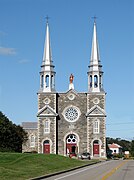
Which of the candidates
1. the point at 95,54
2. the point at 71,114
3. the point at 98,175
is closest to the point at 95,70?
the point at 95,54

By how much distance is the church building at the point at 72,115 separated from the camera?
285ft

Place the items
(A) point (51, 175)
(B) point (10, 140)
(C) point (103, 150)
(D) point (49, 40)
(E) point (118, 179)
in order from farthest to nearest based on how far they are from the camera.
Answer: (D) point (49, 40) → (C) point (103, 150) → (B) point (10, 140) → (A) point (51, 175) → (E) point (118, 179)

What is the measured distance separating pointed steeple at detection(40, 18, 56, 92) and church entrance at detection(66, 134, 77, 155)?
Result: 976 centimetres

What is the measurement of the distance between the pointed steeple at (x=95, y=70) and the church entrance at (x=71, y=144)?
381 inches

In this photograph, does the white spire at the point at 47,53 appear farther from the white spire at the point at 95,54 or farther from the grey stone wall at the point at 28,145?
the grey stone wall at the point at 28,145

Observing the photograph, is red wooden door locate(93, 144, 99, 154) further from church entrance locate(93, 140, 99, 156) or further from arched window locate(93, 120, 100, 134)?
arched window locate(93, 120, 100, 134)

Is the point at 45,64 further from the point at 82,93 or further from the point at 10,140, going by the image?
the point at 10,140

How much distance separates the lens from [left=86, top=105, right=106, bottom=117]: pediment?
87062 mm

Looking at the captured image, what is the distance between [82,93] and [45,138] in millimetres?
11480

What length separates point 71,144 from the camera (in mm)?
88188

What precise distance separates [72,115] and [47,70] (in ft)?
32.6

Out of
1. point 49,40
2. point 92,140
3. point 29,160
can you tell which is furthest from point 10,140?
point 29,160

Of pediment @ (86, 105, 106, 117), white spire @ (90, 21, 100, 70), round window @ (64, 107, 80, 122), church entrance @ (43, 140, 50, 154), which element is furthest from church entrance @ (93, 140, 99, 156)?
white spire @ (90, 21, 100, 70)

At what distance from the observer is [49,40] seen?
9156cm
